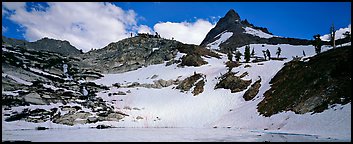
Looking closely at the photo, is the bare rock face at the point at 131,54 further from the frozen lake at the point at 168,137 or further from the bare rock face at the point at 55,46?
the frozen lake at the point at 168,137

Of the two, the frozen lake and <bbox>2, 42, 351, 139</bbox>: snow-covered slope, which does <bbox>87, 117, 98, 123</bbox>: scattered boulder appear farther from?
the frozen lake

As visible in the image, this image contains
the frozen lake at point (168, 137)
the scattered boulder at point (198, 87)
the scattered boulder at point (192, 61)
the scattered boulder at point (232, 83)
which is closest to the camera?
the frozen lake at point (168, 137)

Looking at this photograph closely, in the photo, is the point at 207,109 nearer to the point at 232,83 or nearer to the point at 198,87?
the point at 232,83

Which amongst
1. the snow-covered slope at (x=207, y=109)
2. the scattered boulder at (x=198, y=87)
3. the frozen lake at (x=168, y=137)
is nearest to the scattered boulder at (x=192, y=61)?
the snow-covered slope at (x=207, y=109)

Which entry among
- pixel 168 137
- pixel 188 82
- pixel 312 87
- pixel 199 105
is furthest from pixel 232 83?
pixel 168 137

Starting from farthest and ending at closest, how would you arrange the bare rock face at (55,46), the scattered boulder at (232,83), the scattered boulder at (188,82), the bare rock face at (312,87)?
the bare rock face at (55,46), the scattered boulder at (188,82), the scattered boulder at (232,83), the bare rock face at (312,87)

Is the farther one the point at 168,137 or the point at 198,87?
the point at 198,87

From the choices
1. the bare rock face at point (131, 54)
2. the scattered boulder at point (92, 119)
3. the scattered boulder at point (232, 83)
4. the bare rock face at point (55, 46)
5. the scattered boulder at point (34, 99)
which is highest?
the bare rock face at point (55, 46)

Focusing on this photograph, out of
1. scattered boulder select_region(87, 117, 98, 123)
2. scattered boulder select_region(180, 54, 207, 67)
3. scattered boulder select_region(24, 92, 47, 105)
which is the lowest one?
scattered boulder select_region(87, 117, 98, 123)

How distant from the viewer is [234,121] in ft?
148

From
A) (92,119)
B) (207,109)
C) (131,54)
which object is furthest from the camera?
(131,54)

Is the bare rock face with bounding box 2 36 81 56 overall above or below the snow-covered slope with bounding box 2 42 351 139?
above

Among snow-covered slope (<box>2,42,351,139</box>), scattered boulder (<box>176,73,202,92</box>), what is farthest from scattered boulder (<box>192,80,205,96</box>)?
scattered boulder (<box>176,73,202,92</box>)

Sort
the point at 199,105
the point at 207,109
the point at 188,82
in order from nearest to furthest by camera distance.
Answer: the point at 207,109 → the point at 199,105 → the point at 188,82
